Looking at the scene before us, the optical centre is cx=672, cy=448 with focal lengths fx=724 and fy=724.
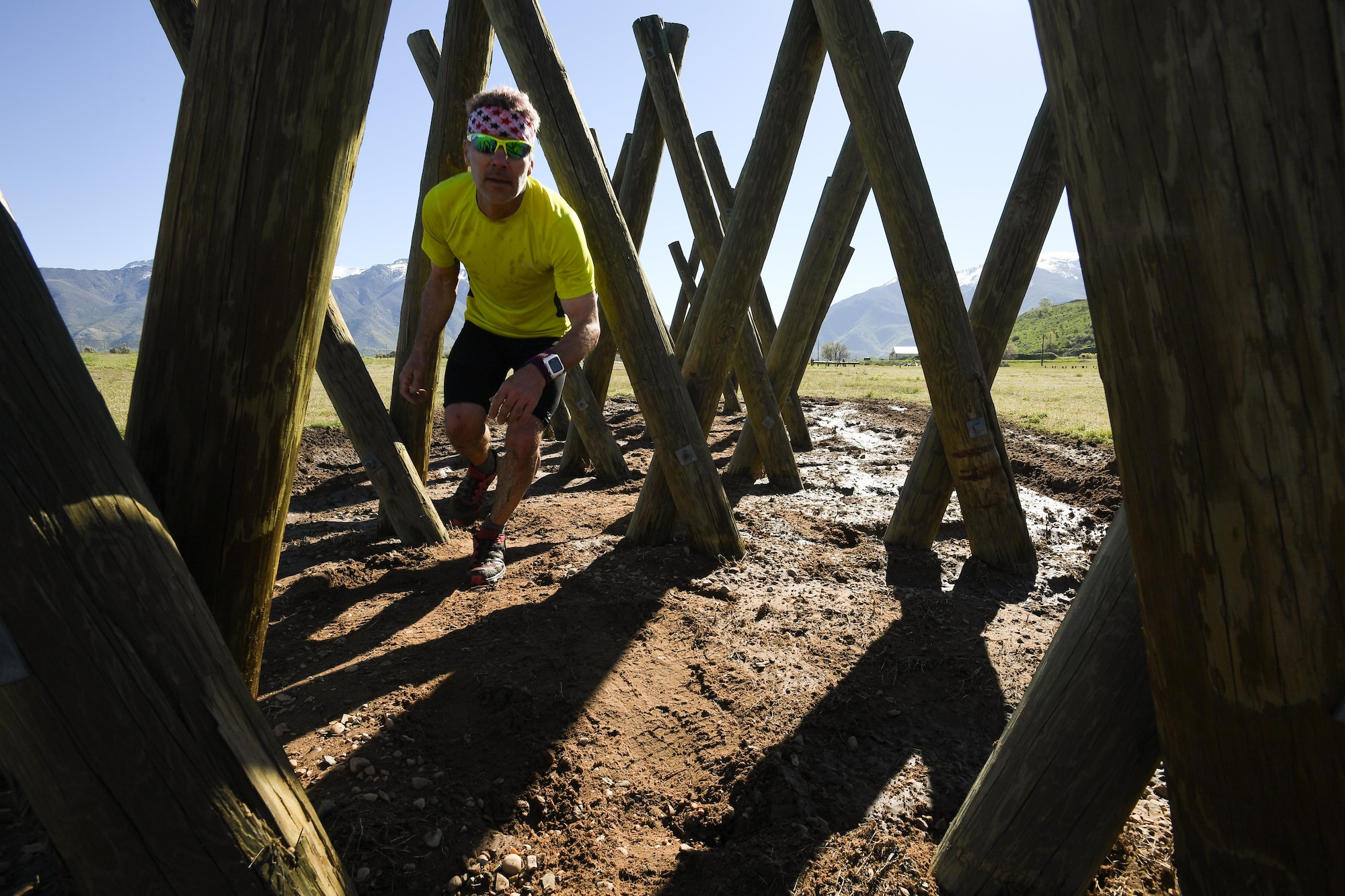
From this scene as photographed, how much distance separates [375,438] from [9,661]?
2.73 metres

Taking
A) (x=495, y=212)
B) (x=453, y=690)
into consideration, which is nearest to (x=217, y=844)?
(x=453, y=690)

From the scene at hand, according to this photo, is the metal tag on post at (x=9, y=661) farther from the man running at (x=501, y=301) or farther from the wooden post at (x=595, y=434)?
the wooden post at (x=595, y=434)

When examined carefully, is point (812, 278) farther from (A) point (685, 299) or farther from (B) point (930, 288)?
(A) point (685, 299)

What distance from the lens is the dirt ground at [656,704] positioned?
1727 mm

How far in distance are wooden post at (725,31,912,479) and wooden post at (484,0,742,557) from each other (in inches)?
76.8

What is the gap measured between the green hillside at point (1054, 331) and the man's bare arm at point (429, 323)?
3044 inches

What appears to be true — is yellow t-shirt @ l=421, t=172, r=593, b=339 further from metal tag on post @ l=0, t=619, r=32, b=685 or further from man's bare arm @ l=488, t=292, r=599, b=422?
metal tag on post @ l=0, t=619, r=32, b=685

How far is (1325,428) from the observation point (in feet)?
3.15

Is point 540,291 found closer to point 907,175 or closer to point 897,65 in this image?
point 907,175

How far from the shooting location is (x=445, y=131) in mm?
3850

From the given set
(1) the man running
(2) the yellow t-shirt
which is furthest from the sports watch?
(2) the yellow t-shirt

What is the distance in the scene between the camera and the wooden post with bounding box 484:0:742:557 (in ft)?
10.2

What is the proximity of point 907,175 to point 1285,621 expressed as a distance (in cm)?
274

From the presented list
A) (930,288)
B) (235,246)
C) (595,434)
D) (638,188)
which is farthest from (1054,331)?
(235,246)
